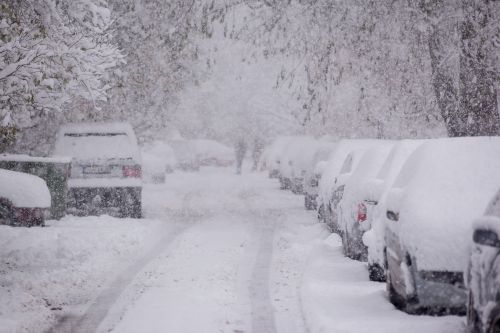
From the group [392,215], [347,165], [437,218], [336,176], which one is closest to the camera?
[437,218]

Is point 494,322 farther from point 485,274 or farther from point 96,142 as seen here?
point 96,142

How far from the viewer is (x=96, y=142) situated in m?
18.2

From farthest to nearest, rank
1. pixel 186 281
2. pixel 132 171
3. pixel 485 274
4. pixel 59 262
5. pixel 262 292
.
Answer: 1. pixel 132 171
2. pixel 59 262
3. pixel 186 281
4. pixel 262 292
5. pixel 485 274

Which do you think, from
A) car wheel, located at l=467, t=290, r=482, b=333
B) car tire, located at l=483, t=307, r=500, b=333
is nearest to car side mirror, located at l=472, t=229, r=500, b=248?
car tire, located at l=483, t=307, r=500, b=333

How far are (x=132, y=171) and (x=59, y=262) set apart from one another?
6.41 meters

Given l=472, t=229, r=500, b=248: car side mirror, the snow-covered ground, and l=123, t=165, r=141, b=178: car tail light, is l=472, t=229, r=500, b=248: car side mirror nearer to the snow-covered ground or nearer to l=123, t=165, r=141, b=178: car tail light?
the snow-covered ground

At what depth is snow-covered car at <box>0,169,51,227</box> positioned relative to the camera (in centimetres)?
1378

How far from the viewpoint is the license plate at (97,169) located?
58.5 ft

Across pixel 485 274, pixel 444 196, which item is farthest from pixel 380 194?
pixel 485 274

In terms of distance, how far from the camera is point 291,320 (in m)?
8.18

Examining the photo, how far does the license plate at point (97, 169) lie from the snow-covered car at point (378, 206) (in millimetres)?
8345

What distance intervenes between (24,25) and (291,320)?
6179 millimetres

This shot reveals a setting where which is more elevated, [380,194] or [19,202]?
[380,194]

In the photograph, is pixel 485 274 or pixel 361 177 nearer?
pixel 485 274
